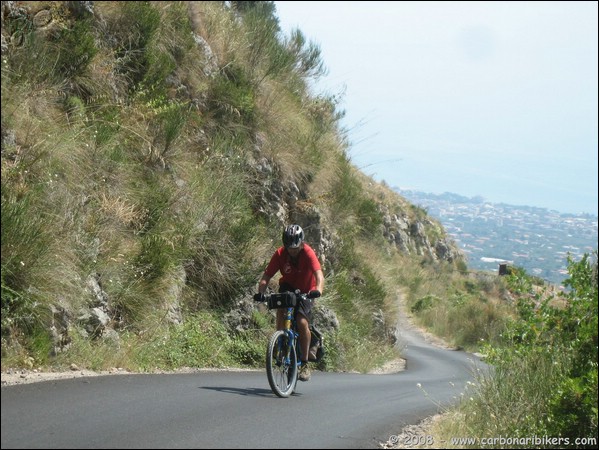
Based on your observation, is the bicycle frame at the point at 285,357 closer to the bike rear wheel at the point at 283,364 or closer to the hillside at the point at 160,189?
the bike rear wheel at the point at 283,364

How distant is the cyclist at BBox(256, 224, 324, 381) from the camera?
10.1 metres

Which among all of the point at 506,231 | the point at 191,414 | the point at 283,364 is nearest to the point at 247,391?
the point at 283,364

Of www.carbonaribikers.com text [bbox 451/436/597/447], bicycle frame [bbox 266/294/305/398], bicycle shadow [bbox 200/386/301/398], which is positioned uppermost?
bicycle frame [bbox 266/294/305/398]

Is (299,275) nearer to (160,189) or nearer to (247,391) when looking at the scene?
(247,391)

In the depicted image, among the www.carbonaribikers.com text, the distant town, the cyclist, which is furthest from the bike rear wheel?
the distant town

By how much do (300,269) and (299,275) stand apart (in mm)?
80

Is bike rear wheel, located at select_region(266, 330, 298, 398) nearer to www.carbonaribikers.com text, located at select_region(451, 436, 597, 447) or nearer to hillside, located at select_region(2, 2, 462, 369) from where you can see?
hillside, located at select_region(2, 2, 462, 369)

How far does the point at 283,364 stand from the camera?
383 inches

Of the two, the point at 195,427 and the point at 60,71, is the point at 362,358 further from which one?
the point at 195,427

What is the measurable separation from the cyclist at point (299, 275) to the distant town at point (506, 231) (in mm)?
63039

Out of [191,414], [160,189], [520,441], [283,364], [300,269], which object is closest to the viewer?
[520,441]

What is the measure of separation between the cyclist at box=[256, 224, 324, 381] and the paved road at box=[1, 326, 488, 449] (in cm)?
88

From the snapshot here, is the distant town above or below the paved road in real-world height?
above

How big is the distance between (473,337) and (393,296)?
35.9 ft
